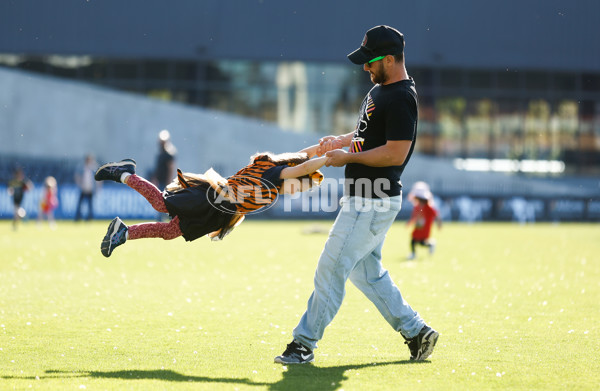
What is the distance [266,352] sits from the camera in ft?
19.5

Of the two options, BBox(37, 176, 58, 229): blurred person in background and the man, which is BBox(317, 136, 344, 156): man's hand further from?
BBox(37, 176, 58, 229): blurred person in background

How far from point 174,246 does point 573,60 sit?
95.9 feet

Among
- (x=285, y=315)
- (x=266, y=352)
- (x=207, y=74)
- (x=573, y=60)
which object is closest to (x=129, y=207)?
(x=207, y=74)

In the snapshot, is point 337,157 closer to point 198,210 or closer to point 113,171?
point 198,210

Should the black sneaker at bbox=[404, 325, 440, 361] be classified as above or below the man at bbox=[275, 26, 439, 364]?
below

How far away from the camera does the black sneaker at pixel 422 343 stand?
573 centimetres

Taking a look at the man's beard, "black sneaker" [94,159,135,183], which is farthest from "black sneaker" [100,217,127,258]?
the man's beard

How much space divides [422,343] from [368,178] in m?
1.27

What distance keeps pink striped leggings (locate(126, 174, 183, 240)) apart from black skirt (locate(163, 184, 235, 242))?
0.26ft

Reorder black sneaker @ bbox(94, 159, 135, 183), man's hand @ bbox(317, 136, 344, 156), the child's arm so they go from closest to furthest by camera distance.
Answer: the child's arm < man's hand @ bbox(317, 136, 344, 156) < black sneaker @ bbox(94, 159, 135, 183)

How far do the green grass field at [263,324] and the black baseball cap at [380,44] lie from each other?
84.7 inches

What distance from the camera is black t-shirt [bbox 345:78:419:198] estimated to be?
5.34m

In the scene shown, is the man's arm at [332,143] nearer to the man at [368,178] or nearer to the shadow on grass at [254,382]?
the man at [368,178]

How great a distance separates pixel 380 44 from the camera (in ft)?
17.8
